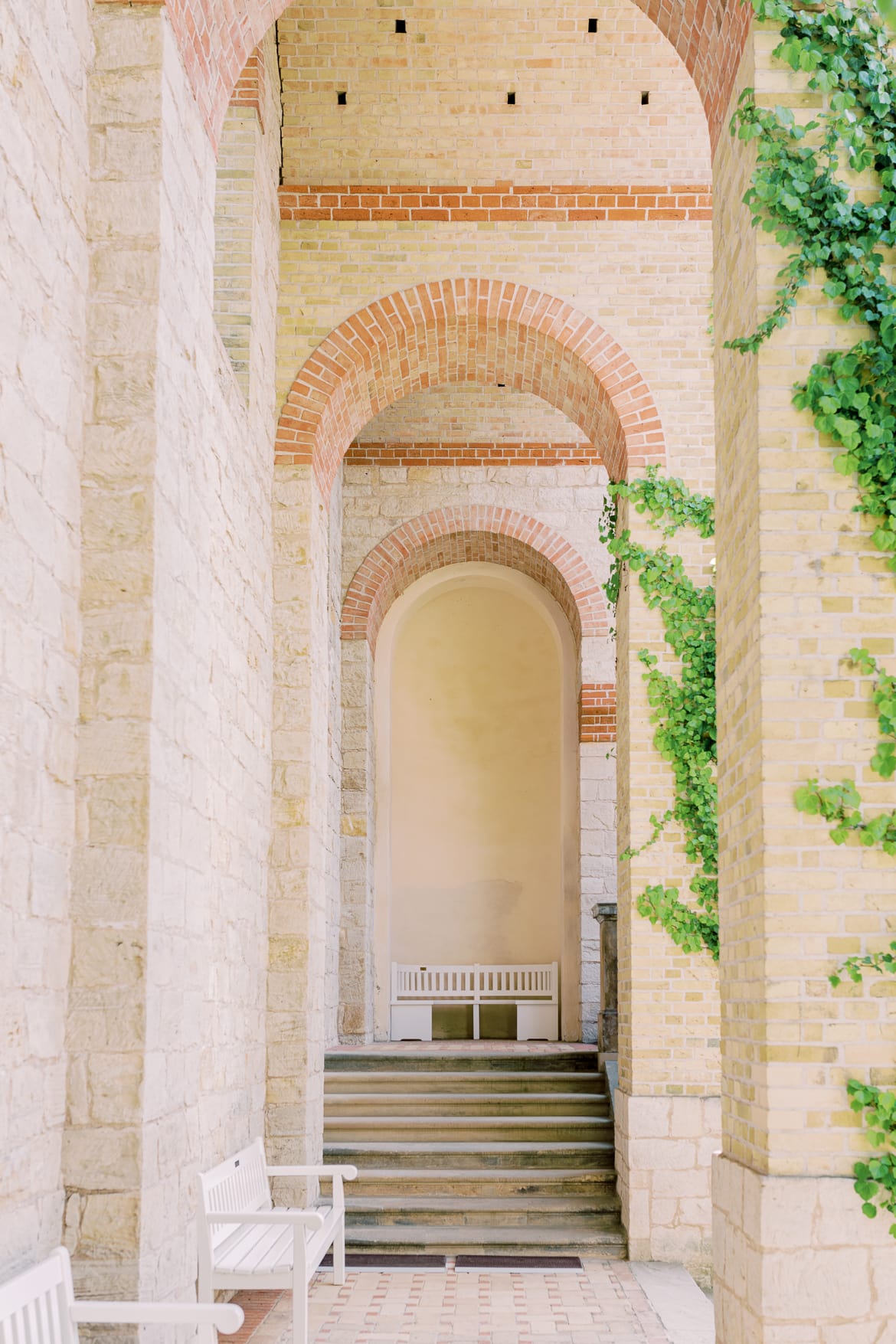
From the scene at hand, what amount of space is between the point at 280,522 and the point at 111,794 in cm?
486

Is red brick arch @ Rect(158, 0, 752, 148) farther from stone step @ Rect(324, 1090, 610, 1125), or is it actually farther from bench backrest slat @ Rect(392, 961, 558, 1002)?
bench backrest slat @ Rect(392, 961, 558, 1002)

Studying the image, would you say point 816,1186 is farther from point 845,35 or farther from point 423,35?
point 423,35

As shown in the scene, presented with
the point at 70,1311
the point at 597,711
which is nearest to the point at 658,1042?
the point at 597,711

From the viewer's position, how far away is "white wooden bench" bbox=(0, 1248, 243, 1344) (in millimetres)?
3629

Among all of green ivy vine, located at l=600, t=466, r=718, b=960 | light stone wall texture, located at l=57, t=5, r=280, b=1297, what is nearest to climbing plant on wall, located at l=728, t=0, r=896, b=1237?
light stone wall texture, located at l=57, t=5, r=280, b=1297

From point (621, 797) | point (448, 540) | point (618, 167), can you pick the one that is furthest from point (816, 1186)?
point (448, 540)

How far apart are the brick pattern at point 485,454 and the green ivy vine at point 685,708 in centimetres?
444

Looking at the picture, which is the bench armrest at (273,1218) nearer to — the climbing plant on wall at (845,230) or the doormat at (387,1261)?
the doormat at (387,1261)

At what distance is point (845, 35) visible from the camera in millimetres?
4336

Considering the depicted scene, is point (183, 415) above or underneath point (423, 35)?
underneath

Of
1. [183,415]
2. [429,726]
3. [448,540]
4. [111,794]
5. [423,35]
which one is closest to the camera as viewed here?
[111,794]

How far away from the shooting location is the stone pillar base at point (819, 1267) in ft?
12.8

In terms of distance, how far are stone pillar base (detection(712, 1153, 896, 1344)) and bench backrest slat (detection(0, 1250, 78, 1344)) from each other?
191cm

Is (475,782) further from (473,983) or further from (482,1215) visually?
(482,1215)
